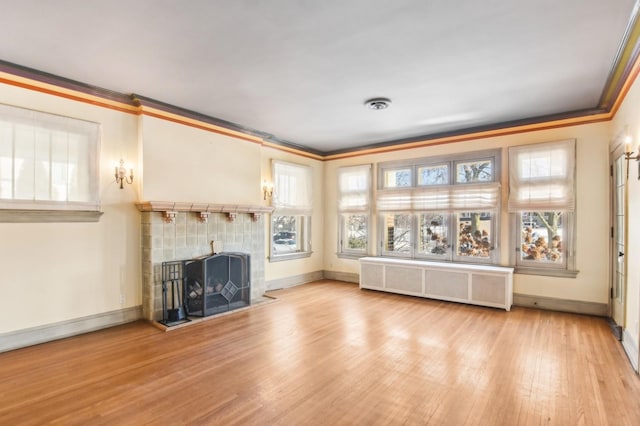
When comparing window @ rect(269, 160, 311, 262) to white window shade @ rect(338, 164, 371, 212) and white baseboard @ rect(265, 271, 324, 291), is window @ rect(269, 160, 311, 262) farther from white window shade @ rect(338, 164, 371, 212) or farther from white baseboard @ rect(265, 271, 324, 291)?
white window shade @ rect(338, 164, 371, 212)

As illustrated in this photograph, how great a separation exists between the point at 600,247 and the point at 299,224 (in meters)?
5.19

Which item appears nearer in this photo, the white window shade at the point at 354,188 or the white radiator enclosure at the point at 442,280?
the white radiator enclosure at the point at 442,280

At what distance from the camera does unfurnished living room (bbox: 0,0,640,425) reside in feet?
8.84

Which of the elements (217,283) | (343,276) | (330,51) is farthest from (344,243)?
(330,51)

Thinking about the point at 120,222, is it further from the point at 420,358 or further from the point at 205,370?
the point at 420,358

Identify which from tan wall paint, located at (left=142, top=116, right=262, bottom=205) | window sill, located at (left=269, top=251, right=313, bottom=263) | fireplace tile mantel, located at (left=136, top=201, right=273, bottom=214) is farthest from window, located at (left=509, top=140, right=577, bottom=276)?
tan wall paint, located at (left=142, top=116, right=262, bottom=205)

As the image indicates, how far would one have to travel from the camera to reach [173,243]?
480 centimetres

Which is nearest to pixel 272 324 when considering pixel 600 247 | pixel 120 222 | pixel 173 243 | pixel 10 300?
pixel 173 243

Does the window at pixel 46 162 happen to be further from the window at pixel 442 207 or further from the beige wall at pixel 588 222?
the beige wall at pixel 588 222

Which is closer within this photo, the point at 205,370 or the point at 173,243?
the point at 205,370

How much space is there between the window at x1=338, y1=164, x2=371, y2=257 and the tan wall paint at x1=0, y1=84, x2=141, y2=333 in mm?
4235

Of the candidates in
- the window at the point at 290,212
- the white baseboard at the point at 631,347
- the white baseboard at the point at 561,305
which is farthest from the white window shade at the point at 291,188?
the white baseboard at the point at 631,347

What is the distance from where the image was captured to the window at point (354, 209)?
7.27 meters

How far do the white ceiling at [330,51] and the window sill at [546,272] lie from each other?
2.42 metres
